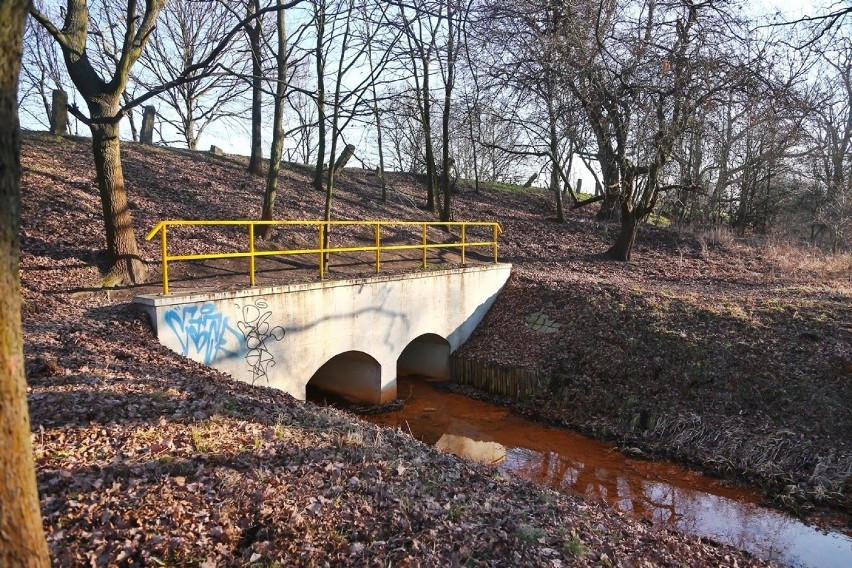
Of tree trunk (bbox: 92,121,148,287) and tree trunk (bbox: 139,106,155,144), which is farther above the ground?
tree trunk (bbox: 139,106,155,144)

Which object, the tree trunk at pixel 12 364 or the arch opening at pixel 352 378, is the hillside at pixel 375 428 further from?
the arch opening at pixel 352 378

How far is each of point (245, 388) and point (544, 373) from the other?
7028 millimetres

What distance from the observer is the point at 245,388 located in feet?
25.5

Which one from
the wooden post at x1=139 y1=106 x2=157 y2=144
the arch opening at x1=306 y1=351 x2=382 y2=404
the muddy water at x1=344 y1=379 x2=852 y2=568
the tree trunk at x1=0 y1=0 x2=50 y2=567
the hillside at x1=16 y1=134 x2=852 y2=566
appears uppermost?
the wooden post at x1=139 y1=106 x2=157 y2=144

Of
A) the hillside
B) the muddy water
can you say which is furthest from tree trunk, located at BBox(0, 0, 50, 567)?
the muddy water

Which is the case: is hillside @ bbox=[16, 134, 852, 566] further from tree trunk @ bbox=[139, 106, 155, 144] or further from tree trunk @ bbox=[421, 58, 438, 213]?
tree trunk @ bbox=[139, 106, 155, 144]

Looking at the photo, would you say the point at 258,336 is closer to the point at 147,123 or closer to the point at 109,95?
the point at 109,95

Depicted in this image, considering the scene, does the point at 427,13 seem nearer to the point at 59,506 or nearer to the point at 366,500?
the point at 366,500

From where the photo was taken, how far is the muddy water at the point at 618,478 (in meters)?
7.45

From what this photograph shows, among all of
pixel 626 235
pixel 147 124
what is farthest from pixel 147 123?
pixel 626 235

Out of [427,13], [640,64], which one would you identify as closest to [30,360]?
[427,13]

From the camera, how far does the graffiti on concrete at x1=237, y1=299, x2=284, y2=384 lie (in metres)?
9.60

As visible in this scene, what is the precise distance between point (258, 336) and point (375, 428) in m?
3.33

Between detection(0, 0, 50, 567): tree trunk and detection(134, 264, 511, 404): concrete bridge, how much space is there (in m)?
6.35
